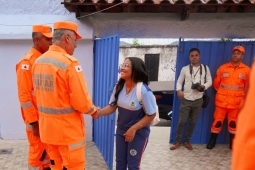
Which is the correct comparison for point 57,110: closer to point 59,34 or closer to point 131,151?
point 59,34

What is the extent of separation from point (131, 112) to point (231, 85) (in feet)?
7.79

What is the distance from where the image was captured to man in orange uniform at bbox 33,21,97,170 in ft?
6.95

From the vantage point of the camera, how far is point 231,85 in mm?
4012

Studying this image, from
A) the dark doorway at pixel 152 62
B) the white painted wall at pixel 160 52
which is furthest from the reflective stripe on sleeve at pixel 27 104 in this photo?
the dark doorway at pixel 152 62

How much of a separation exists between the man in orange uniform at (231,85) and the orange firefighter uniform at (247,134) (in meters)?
3.60

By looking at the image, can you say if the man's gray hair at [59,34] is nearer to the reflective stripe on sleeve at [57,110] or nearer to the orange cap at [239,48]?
the reflective stripe on sleeve at [57,110]

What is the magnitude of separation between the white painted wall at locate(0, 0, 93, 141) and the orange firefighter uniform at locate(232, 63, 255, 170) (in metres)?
3.69

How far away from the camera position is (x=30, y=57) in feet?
8.82

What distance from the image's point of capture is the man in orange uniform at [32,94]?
2.60 metres

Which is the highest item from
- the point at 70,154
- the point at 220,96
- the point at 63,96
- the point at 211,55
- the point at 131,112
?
the point at 211,55

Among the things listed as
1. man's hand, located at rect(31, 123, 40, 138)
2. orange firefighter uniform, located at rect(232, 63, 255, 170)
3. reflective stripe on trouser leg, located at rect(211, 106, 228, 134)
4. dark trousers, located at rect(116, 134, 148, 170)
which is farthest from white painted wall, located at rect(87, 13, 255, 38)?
orange firefighter uniform, located at rect(232, 63, 255, 170)

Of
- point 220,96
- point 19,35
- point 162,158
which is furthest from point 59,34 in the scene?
point 220,96

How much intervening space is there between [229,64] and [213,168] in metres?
1.84

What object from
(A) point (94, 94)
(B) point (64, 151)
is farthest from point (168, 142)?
(B) point (64, 151)
